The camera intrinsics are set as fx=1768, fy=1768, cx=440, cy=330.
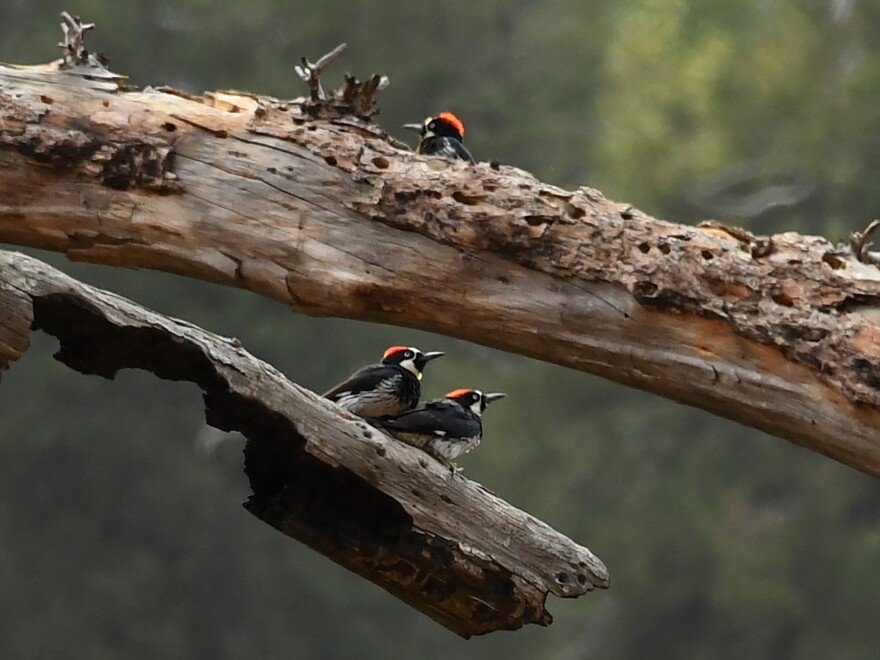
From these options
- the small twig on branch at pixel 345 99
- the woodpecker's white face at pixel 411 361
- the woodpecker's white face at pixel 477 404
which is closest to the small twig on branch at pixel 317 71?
the small twig on branch at pixel 345 99

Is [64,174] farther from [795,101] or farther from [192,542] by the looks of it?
[795,101]

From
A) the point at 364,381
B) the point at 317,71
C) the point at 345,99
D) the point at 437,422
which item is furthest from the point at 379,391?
the point at 317,71

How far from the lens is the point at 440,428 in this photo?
186 inches

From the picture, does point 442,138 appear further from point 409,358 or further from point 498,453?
point 498,453

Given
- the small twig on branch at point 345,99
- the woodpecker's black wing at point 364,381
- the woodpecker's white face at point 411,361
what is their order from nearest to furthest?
the small twig on branch at point 345,99
the woodpecker's black wing at point 364,381
the woodpecker's white face at point 411,361

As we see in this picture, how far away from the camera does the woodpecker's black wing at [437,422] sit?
4633mm

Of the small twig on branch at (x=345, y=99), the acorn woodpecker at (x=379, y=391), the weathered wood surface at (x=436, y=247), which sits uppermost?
the small twig on branch at (x=345, y=99)

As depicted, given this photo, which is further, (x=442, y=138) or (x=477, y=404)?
(x=477, y=404)

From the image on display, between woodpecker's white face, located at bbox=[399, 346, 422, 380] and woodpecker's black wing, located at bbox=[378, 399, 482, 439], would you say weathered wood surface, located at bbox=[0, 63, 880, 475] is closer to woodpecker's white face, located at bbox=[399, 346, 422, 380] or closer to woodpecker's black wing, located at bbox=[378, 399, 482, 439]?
woodpecker's black wing, located at bbox=[378, 399, 482, 439]

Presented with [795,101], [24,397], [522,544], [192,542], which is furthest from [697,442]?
[522,544]

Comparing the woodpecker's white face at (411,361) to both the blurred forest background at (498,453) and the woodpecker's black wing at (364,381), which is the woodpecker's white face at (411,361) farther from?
the blurred forest background at (498,453)

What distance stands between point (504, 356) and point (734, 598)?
11.2 ft

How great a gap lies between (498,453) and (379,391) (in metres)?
13.0

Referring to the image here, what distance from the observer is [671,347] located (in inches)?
147
